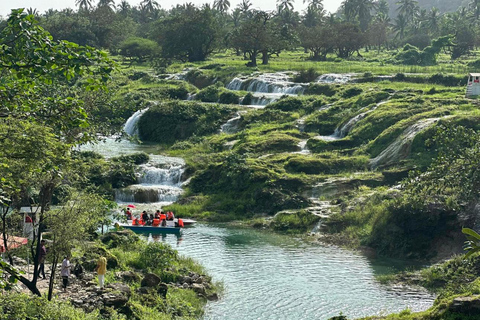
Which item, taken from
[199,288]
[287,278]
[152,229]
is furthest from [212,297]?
[152,229]

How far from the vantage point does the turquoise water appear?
86.9ft

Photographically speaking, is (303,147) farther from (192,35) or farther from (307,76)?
(192,35)

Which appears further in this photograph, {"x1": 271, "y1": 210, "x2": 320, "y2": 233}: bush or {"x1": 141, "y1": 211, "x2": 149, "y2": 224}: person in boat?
{"x1": 141, "y1": 211, "x2": 149, "y2": 224}: person in boat

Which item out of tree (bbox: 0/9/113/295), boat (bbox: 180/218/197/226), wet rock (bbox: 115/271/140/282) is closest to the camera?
tree (bbox: 0/9/113/295)

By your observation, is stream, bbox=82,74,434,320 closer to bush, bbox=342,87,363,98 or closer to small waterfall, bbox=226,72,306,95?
bush, bbox=342,87,363,98

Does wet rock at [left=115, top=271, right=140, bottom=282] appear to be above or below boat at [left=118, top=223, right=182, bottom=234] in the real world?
above

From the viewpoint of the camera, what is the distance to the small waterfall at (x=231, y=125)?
66106mm

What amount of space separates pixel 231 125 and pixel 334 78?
1759 cm

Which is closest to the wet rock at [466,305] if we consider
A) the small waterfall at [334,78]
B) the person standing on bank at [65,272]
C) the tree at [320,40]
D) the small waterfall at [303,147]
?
the person standing on bank at [65,272]

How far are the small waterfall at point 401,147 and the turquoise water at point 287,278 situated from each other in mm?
11511

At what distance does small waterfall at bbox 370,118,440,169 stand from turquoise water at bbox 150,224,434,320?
37.8ft

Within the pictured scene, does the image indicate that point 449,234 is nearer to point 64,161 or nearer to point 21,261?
point 21,261

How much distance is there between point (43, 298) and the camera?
20.3 metres

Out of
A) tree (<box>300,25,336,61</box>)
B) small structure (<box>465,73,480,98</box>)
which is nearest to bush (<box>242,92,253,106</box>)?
small structure (<box>465,73,480,98</box>)
